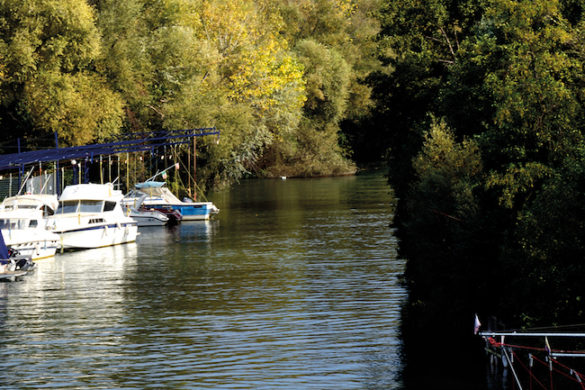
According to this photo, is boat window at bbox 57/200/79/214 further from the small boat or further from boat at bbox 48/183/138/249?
the small boat

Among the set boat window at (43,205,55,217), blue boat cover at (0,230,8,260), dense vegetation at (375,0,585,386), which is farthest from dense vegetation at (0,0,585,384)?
blue boat cover at (0,230,8,260)

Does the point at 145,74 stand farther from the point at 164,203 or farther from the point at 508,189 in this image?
the point at 508,189

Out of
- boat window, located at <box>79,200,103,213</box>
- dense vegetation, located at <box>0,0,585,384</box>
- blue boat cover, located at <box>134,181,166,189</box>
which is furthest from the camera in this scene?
blue boat cover, located at <box>134,181,166,189</box>

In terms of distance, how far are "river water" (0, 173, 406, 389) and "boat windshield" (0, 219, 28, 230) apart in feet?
7.53

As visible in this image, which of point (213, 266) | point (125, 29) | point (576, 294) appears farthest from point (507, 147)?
point (125, 29)

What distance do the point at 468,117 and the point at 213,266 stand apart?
1496 cm

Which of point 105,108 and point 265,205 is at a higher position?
point 105,108

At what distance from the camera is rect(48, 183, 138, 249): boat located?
54.1 m

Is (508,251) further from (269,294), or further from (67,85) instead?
(67,85)

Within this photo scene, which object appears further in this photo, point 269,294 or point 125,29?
point 125,29

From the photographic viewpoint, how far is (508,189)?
2889cm

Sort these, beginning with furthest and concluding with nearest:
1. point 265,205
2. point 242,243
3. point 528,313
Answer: point 265,205
point 242,243
point 528,313

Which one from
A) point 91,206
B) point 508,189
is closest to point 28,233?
point 91,206

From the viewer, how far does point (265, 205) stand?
82.7m
